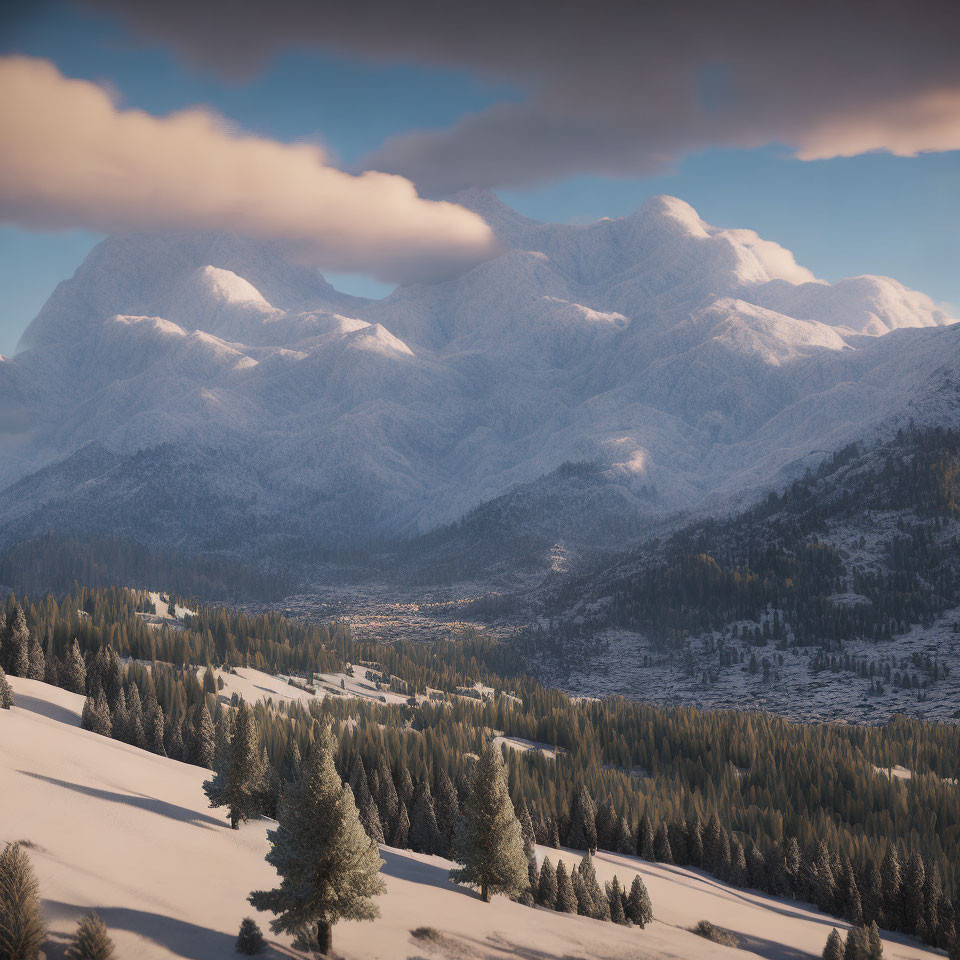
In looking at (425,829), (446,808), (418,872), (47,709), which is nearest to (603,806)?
(446,808)

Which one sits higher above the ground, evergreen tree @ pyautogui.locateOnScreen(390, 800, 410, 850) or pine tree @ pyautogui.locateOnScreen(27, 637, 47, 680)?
pine tree @ pyautogui.locateOnScreen(27, 637, 47, 680)

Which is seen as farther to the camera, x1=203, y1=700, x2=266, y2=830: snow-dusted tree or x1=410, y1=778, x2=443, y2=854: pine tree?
x1=410, y1=778, x2=443, y2=854: pine tree

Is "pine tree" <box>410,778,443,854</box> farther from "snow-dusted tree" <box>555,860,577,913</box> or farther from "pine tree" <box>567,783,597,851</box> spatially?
"snow-dusted tree" <box>555,860,577,913</box>

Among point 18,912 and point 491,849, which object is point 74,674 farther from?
point 18,912

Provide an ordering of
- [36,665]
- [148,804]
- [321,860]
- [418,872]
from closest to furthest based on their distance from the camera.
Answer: [321,860] → [148,804] → [418,872] → [36,665]

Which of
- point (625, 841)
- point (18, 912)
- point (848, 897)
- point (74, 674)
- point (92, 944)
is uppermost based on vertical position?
point (18, 912)

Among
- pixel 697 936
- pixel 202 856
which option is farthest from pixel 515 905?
pixel 202 856

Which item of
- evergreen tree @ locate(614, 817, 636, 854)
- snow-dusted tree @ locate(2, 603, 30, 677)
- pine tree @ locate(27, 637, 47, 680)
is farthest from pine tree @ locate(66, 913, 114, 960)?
pine tree @ locate(27, 637, 47, 680)
